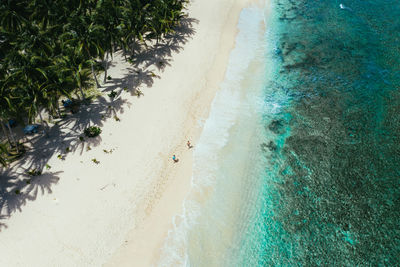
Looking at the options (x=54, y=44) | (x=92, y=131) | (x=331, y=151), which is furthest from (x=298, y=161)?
→ (x=54, y=44)

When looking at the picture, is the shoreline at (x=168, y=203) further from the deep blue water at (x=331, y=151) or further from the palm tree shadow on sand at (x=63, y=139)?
the palm tree shadow on sand at (x=63, y=139)

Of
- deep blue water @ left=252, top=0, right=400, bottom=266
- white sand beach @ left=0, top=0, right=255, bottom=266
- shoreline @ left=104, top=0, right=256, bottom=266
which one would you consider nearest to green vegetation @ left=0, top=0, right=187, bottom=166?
white sand beach @ left=0, top=0, right=255, bottom=266

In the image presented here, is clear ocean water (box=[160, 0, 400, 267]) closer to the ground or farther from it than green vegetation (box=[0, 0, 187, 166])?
closer to the ground

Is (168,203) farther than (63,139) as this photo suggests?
No

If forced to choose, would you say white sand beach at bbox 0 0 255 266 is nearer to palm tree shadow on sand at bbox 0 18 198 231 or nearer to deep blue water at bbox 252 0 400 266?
palm tree shadow on sand at bbox 0 18 198 231

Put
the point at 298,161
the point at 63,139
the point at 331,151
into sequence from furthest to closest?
the point at 331,151 < the point at 298,161 < the point at 63,139

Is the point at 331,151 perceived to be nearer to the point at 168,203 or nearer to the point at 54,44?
the point at 168,203

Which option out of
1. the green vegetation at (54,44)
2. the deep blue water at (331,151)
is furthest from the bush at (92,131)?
the deep blue water at (331,151)
